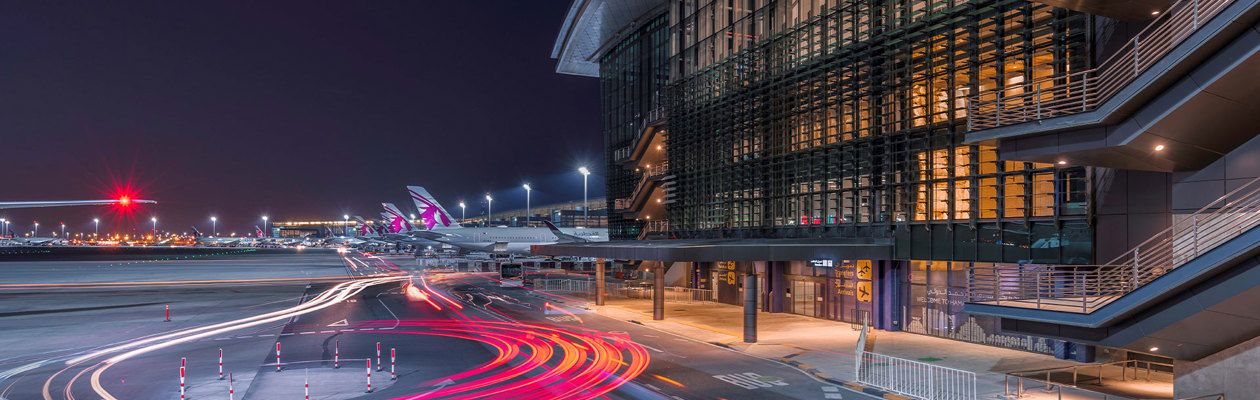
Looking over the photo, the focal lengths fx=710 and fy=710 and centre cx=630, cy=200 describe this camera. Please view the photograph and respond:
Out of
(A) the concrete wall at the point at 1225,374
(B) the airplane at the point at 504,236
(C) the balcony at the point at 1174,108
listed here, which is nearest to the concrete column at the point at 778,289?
(C) the balcony at the point at 1174,108

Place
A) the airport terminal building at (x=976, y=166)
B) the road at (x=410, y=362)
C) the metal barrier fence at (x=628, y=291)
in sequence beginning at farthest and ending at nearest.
Answer: the metal barrier fence at (x=628, y=291) < the road at (x=410, y=362) < the airport terminal building at (x=976, y=166)

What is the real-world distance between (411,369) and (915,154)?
22255mm

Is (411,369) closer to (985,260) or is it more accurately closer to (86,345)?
(86,345)

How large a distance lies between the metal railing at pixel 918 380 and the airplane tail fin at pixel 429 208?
102 metres

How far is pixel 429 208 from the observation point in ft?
384

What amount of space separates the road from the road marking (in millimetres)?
37

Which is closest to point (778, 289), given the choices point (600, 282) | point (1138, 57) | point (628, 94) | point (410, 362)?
point (600, 282)

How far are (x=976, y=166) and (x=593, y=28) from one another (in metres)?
61.2

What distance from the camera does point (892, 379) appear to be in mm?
Result: 20656

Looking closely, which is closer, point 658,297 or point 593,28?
point 658,297

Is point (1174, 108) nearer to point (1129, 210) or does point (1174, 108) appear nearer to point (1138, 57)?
point (1138, 57)

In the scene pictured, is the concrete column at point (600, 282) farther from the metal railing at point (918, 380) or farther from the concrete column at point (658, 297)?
the metal railing at point (918, 380)

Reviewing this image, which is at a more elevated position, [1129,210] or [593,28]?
[593,28]

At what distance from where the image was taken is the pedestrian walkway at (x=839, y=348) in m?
20.5
